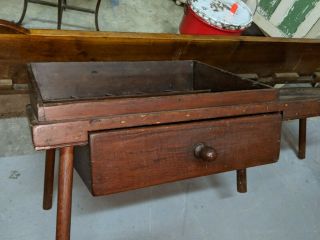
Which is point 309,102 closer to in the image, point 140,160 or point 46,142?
point 140,160

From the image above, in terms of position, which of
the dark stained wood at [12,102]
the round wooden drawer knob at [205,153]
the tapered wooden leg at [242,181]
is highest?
the round wooden drawer knob at [205,153]

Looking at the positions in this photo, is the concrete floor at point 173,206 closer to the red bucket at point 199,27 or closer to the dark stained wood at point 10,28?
the dark stained wood at point 10,28

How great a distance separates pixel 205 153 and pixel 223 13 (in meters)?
1.27

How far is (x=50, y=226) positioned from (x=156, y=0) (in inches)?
97.0

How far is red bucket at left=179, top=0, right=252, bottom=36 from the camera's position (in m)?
1.65

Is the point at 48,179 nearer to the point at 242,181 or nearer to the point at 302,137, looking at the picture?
the point at 242,181

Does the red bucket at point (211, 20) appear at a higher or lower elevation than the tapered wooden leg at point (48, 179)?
higher

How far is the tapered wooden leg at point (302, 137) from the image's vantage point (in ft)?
5.26

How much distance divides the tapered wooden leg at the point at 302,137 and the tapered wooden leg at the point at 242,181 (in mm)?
459

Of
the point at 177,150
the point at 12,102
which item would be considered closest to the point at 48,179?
the point at 12,102

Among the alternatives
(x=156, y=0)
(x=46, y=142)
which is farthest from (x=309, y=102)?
(x=156, y=0)

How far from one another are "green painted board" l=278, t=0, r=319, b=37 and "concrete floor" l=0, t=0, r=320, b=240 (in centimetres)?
108

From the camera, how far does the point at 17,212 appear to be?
1121 millimetres

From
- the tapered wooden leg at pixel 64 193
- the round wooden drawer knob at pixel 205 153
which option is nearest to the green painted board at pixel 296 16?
the round wooden drawer knob at pixel 205 153
